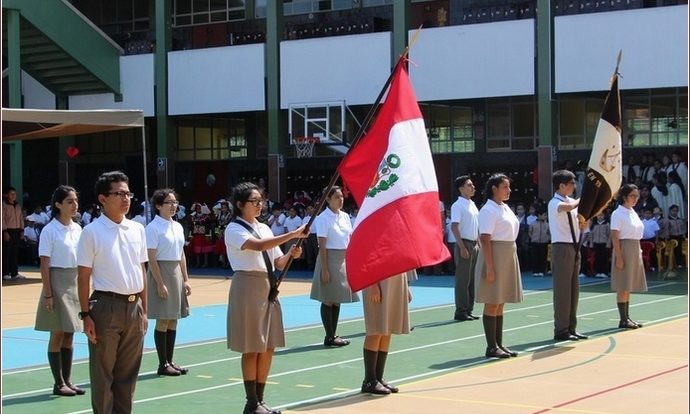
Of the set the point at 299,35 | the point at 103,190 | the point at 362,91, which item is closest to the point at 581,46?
the point at 362,91

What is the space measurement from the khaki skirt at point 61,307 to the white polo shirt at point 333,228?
141 inches

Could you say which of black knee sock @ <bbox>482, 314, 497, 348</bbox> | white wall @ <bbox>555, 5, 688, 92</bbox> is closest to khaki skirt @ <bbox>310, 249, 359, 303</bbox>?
black knee sock @ <bbox>482, 314, 497, 348</bbox>

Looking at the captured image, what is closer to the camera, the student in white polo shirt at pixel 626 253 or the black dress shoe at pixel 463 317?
the student in white polo shirt at pixel 626 253

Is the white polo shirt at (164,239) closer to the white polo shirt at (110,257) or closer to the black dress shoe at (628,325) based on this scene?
the white polo shirt at (110,257)

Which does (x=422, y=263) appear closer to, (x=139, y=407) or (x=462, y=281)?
(x=139, y=407)

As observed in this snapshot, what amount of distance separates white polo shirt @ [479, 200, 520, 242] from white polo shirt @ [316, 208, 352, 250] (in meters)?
1.80

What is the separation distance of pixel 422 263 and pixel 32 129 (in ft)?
37.0

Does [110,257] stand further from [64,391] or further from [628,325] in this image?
[628,325]

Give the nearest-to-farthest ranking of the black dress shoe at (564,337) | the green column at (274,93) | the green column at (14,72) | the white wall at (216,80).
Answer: the black dress shoe at (564,337) → the green column at (14,72) → the green column at (274,93) → the white wall at (216,80)

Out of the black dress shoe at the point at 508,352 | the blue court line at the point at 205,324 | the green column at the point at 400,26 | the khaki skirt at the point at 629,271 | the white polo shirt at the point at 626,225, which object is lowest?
the blue court line at the point at 205,324

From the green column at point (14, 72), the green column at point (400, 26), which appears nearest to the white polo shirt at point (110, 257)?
the green column at point (400, 26)

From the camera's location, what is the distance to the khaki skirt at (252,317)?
7.83 m

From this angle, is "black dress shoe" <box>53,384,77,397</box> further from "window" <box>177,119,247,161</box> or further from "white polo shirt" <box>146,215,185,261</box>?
"window" <box>177,119,247,161</box>

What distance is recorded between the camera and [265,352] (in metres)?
7.95
